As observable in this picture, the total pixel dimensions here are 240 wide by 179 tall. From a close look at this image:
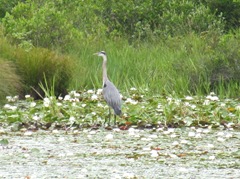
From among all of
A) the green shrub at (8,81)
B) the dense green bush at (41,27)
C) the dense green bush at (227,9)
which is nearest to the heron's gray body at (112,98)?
the green shrub at (8,81)

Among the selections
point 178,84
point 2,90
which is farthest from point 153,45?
point 2,90

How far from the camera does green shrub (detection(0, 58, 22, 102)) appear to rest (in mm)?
11000

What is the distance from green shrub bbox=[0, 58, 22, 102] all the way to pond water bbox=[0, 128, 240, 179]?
8.16ft

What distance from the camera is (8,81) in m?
11.2

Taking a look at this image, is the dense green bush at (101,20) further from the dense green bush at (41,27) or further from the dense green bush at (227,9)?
the dense green bush at (227,9)

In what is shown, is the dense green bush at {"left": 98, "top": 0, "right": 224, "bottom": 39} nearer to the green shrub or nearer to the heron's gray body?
the green shrub

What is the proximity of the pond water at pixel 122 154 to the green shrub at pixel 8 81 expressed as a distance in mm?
2487

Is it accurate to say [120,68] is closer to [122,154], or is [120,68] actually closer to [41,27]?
[41,27]

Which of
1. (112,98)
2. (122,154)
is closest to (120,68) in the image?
(112,98)

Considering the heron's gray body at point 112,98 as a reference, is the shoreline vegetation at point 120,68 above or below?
below

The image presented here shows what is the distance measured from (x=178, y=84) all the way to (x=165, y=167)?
19.0ft

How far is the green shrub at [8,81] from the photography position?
11.0 m

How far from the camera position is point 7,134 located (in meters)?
8.54

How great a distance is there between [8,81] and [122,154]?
171 inches
